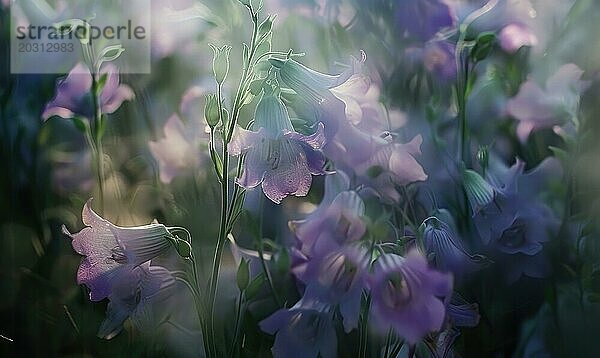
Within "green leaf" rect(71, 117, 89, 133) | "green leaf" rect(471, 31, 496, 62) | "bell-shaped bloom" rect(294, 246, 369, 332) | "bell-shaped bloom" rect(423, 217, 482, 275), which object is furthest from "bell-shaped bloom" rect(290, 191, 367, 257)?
"green leaf" rect(71, 117, 89, 133)

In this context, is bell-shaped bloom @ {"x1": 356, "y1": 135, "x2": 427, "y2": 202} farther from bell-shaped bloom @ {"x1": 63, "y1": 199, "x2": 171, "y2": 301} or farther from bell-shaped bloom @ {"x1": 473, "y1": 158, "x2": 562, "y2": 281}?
bell-shaped bloom @ {"x1": 63, "y1": 199, "x2": 171, "y2": 301}

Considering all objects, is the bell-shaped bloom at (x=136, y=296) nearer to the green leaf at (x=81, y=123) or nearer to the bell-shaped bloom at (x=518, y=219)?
the green leaf at (x=81, y=123)

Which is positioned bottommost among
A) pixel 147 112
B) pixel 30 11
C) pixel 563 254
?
pixel 563 254

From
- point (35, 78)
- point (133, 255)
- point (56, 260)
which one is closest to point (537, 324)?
point (133, 255)

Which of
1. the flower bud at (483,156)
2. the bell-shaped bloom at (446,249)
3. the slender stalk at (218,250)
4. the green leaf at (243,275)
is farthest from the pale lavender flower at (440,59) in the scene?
the green leaf at (243,275)

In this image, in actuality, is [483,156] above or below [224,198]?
above

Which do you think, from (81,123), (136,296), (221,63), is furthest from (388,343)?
(81,123)

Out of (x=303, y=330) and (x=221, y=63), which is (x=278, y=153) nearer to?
(x=221, y=63)

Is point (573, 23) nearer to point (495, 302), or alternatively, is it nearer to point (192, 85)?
point (495, 302)
